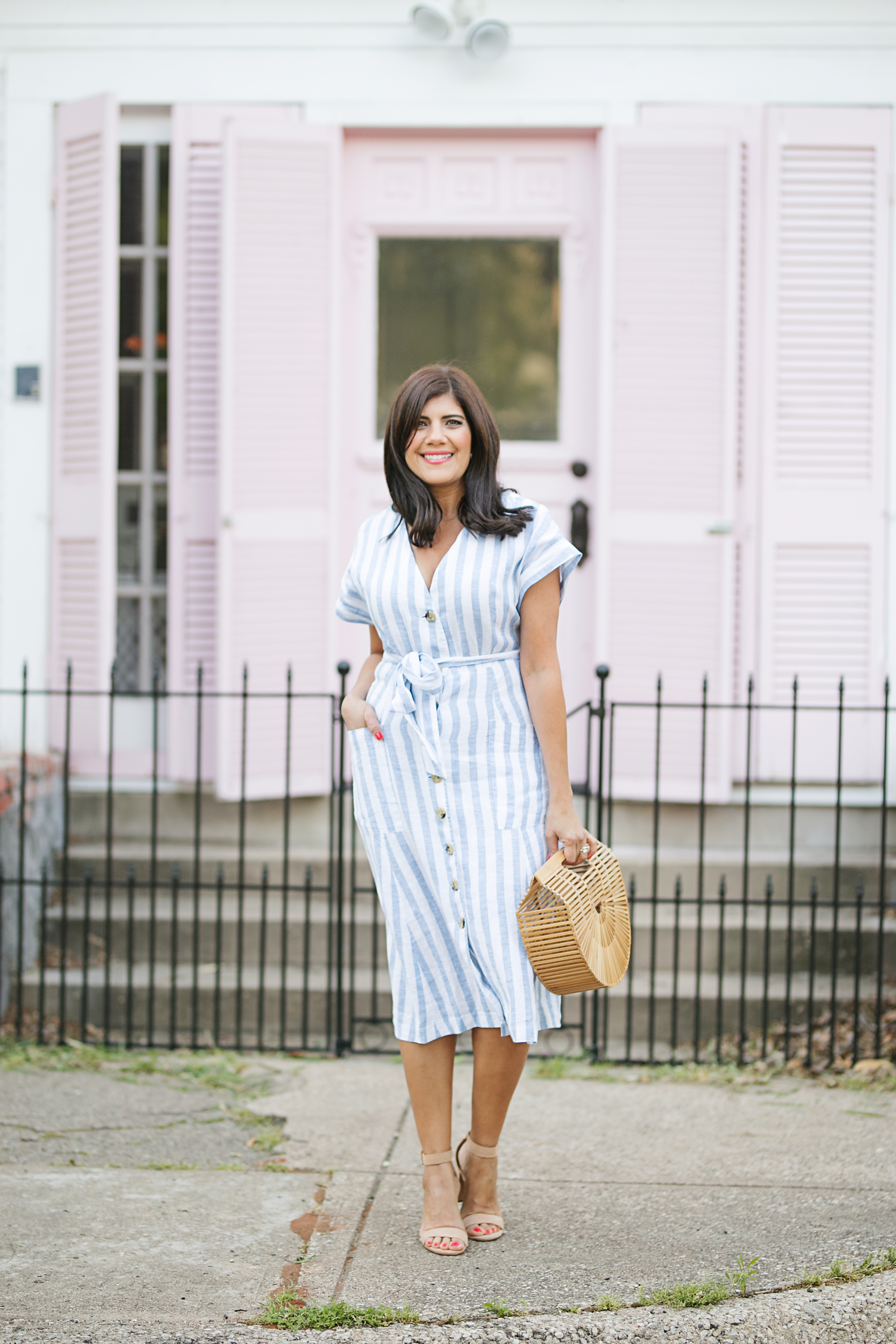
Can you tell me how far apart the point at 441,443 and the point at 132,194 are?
3567 mm

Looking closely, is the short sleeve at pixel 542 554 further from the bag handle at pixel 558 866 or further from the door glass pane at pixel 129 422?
the door glass pane at pixel 129 422

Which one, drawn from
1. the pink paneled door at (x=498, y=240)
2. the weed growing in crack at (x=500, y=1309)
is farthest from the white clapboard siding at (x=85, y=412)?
the weed growing in crack at (x=500, y=1309)

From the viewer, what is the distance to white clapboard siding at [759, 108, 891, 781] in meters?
5.19


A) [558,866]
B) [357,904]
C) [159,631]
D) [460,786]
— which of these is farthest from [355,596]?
[159,631]

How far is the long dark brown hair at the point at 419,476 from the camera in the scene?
8.57 feet

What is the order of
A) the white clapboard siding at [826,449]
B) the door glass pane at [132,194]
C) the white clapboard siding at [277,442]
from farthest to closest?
the door glass pane at [132,194] < the white clapboard siding at [826,449] < the white clapboard siding at [277,442]

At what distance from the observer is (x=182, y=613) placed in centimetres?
529

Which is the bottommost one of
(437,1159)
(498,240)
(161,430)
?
(437,1159)

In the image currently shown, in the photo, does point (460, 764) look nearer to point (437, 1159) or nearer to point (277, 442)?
point (437, 1159)

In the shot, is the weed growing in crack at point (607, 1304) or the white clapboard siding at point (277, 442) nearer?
the weed growing in crack at point (607, 1304)

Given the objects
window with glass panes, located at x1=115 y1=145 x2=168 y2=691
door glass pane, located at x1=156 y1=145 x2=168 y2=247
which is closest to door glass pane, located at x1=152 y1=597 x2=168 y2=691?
window with glass panes, located at x1=115 y1=145 x2=168 y2=691

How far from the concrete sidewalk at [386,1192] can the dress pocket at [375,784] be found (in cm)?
89

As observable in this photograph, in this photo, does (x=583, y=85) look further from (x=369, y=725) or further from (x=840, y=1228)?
(x=840, y=1228)

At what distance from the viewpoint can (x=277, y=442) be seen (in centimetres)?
509
